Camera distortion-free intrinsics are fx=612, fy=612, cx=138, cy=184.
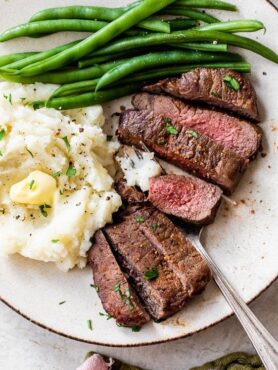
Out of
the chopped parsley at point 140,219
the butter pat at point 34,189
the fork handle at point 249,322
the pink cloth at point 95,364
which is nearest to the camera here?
the fork handle at point 249,322

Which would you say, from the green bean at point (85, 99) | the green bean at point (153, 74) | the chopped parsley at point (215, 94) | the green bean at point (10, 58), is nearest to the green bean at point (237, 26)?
the green bean at point (153, 74)

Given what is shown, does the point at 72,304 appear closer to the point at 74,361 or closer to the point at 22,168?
the point at 74,361

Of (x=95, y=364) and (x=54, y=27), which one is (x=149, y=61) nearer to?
(x=54, y=27)

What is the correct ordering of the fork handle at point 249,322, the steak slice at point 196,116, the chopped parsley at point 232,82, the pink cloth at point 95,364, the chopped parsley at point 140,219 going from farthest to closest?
1. the pink cloth at point 95,364
2. the steak slice at point 196,116
3. the chopped parsley at point 140,219
4. the chopped parsley at point 232,82
5. the fork handle at point 249,322

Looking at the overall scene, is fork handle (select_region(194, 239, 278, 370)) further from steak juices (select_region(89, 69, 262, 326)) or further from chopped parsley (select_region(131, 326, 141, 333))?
chopped parsley (select_region(131, 326, 141, 333))

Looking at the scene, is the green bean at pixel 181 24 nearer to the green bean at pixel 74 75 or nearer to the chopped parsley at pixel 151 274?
the green bean at pixel 74 75

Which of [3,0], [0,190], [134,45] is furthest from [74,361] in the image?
[3,0]
